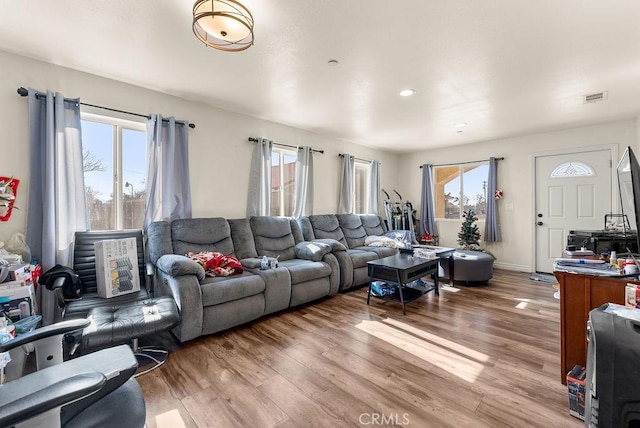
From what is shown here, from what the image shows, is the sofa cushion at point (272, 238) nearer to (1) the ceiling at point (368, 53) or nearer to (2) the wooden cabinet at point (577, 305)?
(1) the ceiling at point (368, 53)

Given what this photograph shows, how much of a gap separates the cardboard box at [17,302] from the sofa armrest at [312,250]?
2.45 m

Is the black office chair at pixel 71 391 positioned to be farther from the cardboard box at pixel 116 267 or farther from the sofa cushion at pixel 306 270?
the sofa cushion at pixel 306 270

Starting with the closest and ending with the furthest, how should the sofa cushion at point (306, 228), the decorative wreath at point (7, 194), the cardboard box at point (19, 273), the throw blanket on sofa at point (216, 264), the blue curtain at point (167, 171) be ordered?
the cardboard box at point (19, 273)
the decorative wreath at point (7, 194)
the throw blanket on sofa at point (216, 264)
the blue curtain at point (167, 171)
the sofa cushion at point (306, 228)

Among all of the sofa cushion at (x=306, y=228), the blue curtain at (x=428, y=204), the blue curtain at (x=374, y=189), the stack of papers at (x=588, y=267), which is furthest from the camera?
the blue curtain at (x=428, y=204)

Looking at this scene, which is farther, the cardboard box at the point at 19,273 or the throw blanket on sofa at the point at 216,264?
the throw blanket on sofa at the point at 216,264

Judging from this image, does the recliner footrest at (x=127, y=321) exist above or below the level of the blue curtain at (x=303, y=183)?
below

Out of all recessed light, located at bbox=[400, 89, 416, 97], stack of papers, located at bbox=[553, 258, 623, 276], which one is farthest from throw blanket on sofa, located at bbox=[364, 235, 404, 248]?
stack of papers, located at bbox=[553, 258, 623, 276]

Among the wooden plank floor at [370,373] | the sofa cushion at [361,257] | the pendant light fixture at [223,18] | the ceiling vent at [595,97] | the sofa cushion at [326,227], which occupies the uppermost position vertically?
the ceiling vent at [595,97]

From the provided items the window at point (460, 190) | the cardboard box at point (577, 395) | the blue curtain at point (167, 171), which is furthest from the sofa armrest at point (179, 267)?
the window at point (460, 190)

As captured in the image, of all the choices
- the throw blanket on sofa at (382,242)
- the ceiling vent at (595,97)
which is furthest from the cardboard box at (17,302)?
the ceiling vent at (595,97)

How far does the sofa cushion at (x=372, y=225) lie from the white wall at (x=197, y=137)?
0.61 metres

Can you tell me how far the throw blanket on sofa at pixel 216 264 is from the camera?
9.12 feet

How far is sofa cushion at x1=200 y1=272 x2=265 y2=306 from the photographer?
2.46 metres

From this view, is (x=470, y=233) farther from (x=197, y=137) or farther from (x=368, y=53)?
(x=197, y=137)
